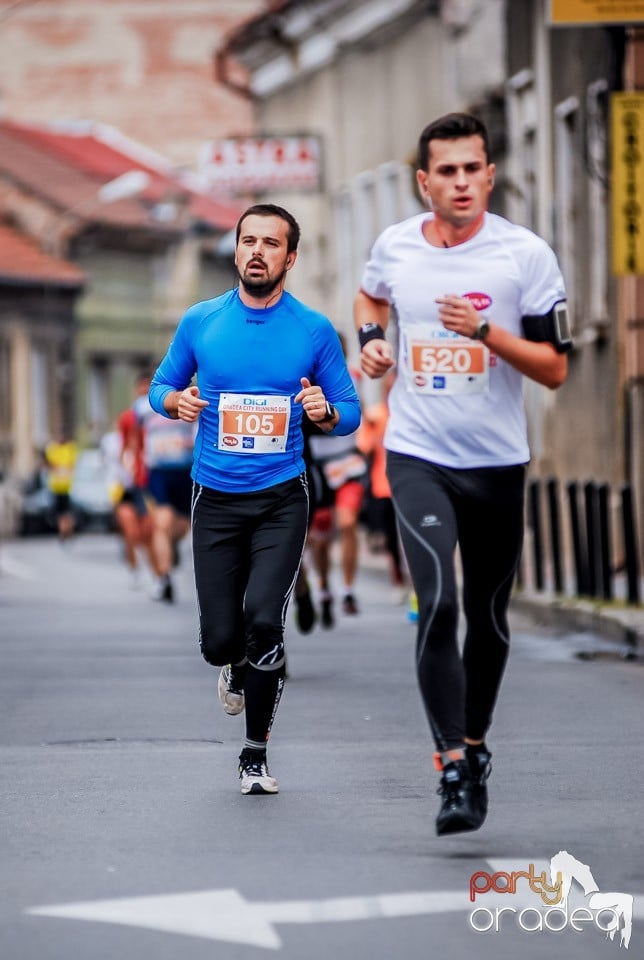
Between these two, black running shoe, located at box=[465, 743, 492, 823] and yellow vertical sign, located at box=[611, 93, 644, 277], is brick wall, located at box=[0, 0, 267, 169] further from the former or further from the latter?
black running shoe, located at box=[465, 743, 492, 823]

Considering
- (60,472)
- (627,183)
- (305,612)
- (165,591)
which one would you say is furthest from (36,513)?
(305,612)

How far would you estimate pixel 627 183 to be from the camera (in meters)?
17.2

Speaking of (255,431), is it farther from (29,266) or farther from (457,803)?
(29,266)

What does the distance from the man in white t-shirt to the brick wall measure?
65.0 meters

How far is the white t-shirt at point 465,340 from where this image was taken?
6.98 m

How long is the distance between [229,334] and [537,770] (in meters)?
1.83

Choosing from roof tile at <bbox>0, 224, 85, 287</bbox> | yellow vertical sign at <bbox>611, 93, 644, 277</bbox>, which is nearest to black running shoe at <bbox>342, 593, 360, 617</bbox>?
yellow vertical sign at <bbox>611, 93, 644, 277</bbox>

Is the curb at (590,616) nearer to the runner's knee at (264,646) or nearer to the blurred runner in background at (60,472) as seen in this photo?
the runner's knee at (264,646)

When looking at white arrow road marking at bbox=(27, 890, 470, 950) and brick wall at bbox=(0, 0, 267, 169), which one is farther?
brick wall at bbox=(0, 0, 267, 169)

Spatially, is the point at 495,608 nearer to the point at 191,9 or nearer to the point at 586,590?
the point at 586,590

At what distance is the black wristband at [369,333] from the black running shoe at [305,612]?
630 cm

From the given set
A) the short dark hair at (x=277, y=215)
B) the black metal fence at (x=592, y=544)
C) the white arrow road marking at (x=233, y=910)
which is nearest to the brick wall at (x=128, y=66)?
the black metal fence at (x=592, y=544)

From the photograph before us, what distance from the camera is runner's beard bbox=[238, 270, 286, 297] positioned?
307 inches

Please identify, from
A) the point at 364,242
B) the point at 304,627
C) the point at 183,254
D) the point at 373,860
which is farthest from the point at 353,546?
the point at 183,254
